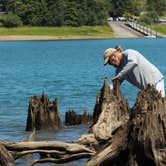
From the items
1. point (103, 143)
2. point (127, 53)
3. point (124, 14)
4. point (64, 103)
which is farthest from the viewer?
point (124, 14)

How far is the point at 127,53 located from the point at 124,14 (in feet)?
577

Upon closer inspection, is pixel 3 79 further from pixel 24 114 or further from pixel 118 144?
pixel 118 144

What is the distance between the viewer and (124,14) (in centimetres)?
18775

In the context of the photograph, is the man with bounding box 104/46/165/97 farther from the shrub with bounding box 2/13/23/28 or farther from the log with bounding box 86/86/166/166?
the shrub with bounding box 2/13/23/28

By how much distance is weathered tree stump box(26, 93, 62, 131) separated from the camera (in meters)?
21.0

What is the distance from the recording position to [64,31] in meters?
164

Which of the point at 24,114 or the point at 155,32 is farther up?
the point at 24,114

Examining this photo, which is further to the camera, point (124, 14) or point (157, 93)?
point (124, 14)

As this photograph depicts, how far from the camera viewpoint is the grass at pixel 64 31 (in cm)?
16050

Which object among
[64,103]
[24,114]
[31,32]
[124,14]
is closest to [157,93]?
[24,114]

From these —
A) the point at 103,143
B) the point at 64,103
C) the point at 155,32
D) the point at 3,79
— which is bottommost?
the point at 155,32

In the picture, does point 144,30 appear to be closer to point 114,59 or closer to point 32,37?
point 32,37

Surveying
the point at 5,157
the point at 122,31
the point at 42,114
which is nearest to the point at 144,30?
the point at 122,31

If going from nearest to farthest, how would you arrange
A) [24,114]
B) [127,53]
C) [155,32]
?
[127,53] → [24,114] → [155,32]
